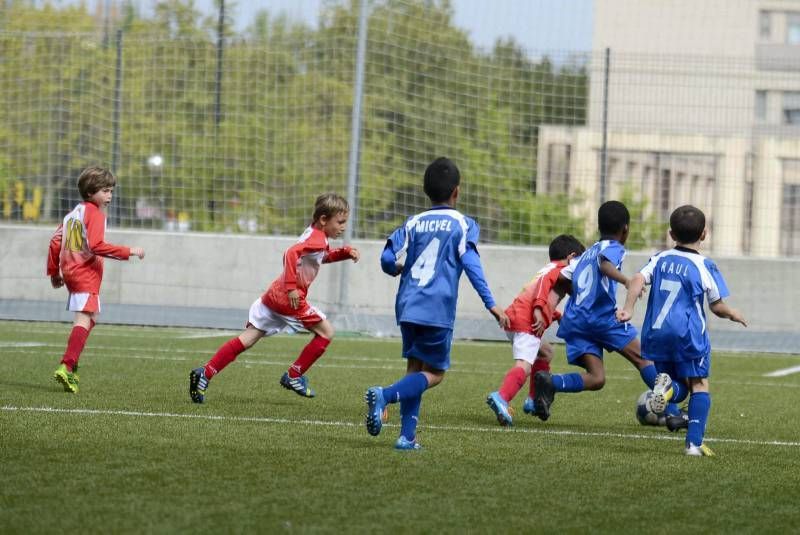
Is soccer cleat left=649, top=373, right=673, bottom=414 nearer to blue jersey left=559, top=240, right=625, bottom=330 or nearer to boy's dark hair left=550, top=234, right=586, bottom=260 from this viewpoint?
blue jersey left=559, top=240, right=625, bottom=330

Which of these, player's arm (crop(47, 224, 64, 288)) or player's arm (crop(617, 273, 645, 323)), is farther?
player's arm (crop(47, 224, 64, 288))

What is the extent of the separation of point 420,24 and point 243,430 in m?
12.3

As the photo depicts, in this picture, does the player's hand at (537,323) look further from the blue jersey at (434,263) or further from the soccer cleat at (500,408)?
the blue jersey at (434,263)

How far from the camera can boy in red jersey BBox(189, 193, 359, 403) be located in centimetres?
908

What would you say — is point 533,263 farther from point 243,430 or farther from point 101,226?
point 243,430

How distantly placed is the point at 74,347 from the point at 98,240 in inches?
29.5

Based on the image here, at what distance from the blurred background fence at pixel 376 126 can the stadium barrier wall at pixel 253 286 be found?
0.84 meters

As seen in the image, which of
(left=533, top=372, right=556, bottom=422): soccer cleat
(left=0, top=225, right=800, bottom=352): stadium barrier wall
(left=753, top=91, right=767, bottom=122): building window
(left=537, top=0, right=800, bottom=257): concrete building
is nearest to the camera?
(left=533, top=372, right=556, bottom=422): soccer cleat

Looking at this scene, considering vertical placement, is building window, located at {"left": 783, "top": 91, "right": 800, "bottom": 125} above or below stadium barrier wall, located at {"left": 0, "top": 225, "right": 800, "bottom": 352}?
above

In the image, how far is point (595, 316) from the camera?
850 cm

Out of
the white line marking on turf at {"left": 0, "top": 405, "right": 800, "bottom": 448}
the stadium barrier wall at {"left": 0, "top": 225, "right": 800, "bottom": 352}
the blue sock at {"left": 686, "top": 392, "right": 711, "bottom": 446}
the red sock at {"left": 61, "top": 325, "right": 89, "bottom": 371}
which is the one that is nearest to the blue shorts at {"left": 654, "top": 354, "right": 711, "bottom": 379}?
the blue sock at {"left": 686, "top": 392, "right": 711, "bottom": 446}

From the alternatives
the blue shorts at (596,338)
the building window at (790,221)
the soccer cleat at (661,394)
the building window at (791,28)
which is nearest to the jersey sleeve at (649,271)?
the soccer cleat at (661,394)

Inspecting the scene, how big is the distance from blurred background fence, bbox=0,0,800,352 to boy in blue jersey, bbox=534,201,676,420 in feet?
30.1

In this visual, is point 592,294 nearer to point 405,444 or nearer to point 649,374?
→ point 649,374
